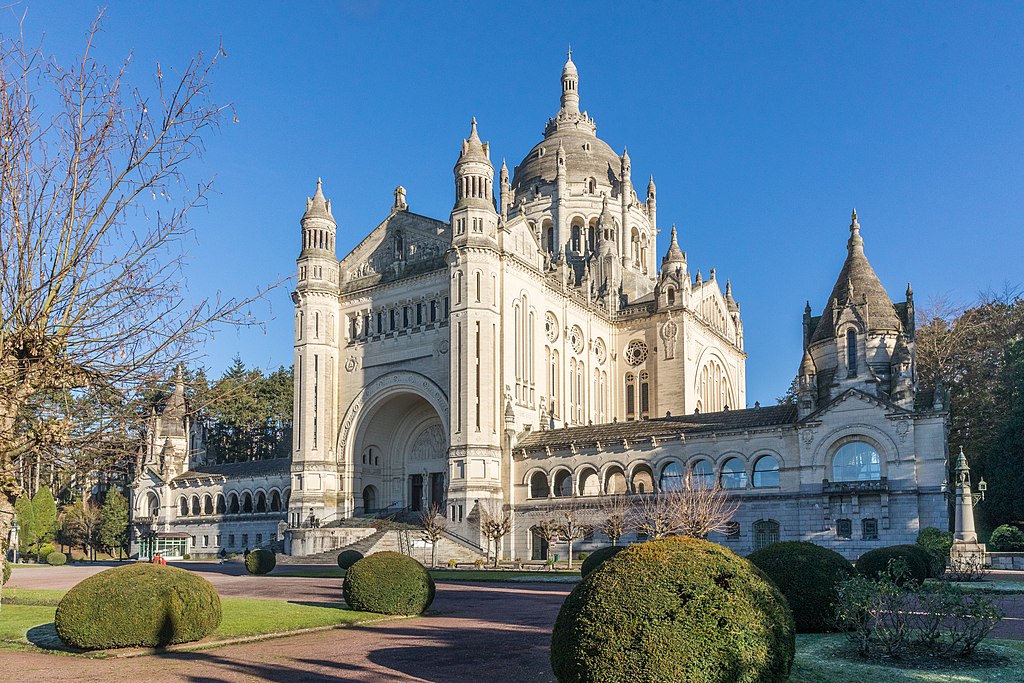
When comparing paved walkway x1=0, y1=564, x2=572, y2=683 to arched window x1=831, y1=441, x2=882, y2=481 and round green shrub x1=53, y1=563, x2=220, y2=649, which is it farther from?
arched window x1=831, y1=441, x2=882, y2=481

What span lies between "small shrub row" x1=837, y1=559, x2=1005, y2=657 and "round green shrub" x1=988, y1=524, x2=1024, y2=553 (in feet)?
122

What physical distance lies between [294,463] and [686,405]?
28559 millimetres

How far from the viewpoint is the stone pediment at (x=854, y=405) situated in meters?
44.6

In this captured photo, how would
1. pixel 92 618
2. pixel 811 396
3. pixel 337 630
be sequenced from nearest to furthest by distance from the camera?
pixel 92 618 → pixel 337 630 → pixel 811 396

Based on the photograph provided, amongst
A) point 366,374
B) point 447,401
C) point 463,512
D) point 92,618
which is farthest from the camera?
point 366,374

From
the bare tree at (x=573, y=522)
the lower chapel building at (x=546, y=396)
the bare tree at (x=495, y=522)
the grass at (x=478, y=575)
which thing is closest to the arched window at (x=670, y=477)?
the lower chapel building at (x=546, y=396)

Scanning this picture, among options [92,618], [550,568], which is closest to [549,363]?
[550,568]

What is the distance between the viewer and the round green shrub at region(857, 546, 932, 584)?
26.4 meters

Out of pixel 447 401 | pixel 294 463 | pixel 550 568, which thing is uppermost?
pixel 447 401

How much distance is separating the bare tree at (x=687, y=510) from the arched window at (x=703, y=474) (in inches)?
8.8

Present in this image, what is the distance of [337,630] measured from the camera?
2250cm

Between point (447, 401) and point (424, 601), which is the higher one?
point (447, 401)

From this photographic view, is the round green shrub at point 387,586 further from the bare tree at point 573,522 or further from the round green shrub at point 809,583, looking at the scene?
the bare tree at point 573,522

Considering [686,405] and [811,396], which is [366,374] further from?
[811,396]
